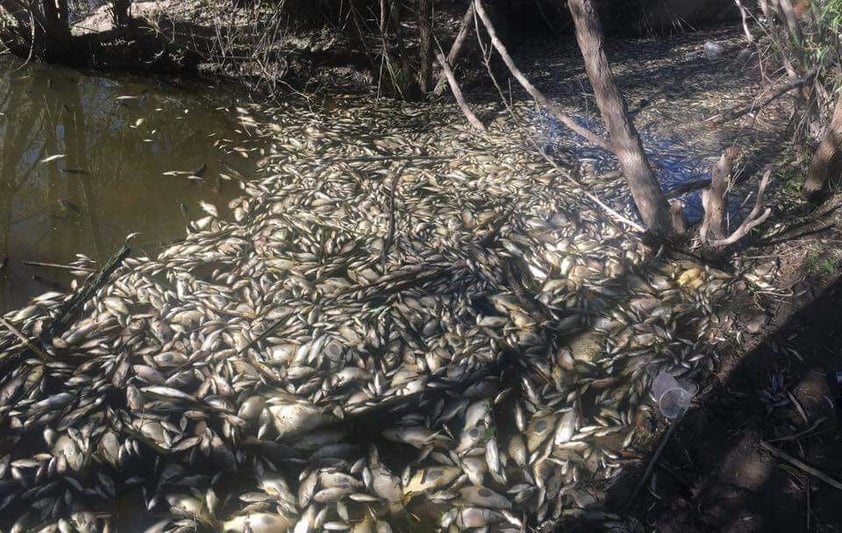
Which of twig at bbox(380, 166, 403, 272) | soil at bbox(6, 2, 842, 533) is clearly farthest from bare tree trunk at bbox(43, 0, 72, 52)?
soil at bbox(6, 2, 842, 533)

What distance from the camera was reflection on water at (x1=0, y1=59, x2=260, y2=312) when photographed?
4.69 metres

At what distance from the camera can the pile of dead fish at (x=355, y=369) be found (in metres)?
2.90

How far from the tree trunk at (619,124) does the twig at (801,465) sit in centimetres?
172

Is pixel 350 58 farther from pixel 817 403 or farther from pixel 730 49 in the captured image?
pixel 817 403

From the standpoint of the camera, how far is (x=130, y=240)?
15.4 ft

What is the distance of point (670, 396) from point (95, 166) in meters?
5.31

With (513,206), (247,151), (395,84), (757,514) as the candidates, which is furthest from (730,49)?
(757,514)

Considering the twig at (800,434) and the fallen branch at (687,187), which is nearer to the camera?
the twig at (800,434)

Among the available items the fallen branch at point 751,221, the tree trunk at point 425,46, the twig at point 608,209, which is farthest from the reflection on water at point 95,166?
the fallen branch at point 751,221

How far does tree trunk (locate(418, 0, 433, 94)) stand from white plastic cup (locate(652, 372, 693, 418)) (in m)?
4.66

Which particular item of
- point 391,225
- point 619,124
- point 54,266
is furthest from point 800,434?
point 54,266

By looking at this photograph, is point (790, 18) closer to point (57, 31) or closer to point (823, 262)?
point (823, 262)

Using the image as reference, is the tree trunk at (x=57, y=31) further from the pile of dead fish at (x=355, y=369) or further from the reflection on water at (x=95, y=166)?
the pile of dead fish at (x=355, y=369)

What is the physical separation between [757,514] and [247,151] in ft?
16.7
